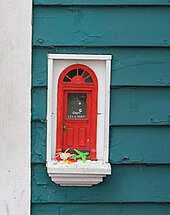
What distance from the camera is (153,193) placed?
146 cm

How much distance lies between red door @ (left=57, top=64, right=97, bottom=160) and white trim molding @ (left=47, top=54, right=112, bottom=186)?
20mm

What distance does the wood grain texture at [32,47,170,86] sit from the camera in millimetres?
1395

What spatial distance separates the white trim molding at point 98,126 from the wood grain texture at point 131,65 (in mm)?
25

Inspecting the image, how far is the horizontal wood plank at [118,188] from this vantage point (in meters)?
1.45

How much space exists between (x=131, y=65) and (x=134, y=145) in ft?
1.03

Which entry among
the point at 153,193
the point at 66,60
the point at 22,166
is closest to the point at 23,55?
the point at 66,60

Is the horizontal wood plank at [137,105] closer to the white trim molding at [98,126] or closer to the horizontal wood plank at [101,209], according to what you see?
the white trim molding at [98,126]

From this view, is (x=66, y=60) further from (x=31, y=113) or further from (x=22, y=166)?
(x=22, y=166)

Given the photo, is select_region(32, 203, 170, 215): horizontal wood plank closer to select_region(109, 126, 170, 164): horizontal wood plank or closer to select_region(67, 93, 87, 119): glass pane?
select_region(109, 126, 170, 164): horizontal wood plank

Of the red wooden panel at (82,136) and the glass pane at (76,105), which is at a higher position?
the glass pane at (76,105)

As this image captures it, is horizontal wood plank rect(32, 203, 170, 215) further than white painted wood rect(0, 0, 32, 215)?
Yes

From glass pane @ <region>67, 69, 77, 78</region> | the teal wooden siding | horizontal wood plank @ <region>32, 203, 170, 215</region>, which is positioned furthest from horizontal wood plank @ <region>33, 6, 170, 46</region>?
horizontal wood plank @ <region>32, 203, 170, 215</region>

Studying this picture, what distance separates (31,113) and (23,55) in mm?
224

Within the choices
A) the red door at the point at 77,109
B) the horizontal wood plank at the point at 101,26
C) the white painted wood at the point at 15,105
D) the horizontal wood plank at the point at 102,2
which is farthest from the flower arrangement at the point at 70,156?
the horizontal wood plank at the point at 102,2
